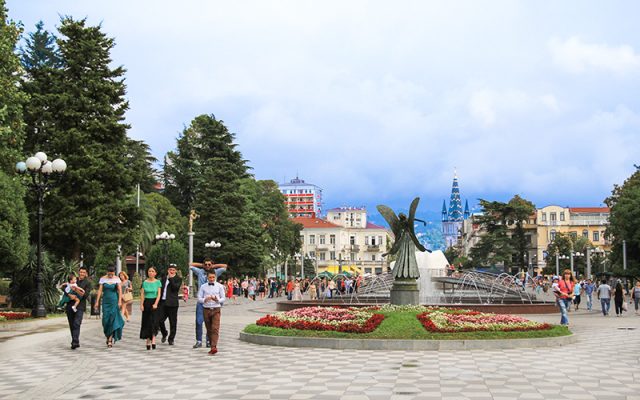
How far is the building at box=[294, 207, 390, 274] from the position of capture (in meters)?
137

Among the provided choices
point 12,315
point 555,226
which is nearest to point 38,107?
point 12,315

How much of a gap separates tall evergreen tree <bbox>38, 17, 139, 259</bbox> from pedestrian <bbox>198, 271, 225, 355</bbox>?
772 inches

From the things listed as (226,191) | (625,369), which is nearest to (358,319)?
(625,369)

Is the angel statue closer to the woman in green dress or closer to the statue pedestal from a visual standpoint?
the statue pedestal

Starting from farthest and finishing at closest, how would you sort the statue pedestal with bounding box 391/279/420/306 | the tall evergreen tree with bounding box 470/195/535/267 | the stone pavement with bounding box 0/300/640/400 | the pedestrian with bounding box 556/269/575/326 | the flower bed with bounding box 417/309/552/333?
the tall evergreen tree with bounding box 470/195/535/267 → the statue pedestal with bounding box 391/279/420/306 → the pedestrian with bounding box 556/269/575/326 → the flower bed with bounding box 417/309/552/333 → the stone pavement with bounding box 0/300/640/400

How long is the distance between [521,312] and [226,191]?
34534mm

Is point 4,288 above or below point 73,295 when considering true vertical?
below

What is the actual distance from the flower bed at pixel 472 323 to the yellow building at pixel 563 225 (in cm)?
10654

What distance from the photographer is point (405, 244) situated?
2136 cm

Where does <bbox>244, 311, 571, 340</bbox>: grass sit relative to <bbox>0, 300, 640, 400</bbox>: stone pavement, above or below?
above

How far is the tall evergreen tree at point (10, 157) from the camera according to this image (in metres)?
23.2

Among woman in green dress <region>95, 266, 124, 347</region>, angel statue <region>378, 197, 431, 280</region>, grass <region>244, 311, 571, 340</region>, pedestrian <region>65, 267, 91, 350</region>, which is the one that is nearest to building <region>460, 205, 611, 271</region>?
angel statue <region>378, 197, 431, 280</region>

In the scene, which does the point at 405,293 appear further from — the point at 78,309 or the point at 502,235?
the point at 502,235

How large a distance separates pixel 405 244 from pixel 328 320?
601cm
